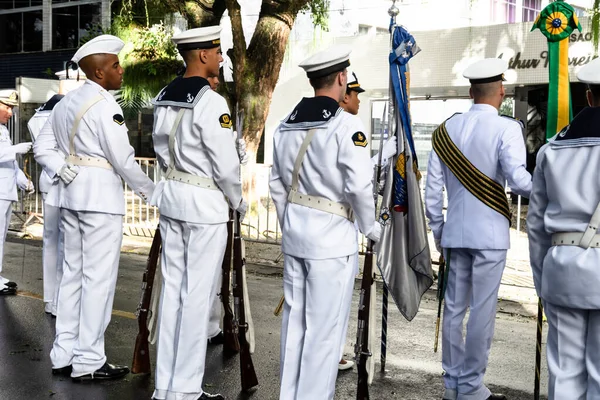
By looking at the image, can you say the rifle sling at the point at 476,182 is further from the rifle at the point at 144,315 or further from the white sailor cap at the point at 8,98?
the white sailor cap at the point at 8,98

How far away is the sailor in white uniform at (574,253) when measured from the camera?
380 cm

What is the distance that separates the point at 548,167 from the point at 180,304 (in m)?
2.50

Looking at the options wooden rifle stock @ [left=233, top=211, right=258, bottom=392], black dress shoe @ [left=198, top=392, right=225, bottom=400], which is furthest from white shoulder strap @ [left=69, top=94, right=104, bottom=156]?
black dress shoe @ [left=198, top=392, right=225, bottom=400]

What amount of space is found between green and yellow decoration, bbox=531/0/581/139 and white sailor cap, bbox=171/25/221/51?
2152 mm

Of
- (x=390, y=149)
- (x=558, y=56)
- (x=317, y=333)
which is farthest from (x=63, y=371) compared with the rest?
(x=558, y=56)

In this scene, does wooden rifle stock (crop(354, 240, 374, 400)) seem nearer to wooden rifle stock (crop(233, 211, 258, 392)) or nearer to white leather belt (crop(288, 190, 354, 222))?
white leather belt (crop(288, 190, 354, 222))

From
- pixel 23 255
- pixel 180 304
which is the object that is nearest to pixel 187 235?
pixel 180 304

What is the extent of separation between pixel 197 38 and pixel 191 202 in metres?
1.00

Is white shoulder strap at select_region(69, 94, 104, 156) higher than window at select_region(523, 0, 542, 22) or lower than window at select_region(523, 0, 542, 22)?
lower

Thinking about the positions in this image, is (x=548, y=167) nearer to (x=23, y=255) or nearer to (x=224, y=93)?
(x=23, y=255)

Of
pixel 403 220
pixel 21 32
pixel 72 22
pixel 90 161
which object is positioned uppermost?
pixel 72 22

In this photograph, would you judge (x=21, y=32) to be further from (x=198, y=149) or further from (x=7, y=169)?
(x=198, y=149)

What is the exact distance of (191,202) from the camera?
5.27 meters

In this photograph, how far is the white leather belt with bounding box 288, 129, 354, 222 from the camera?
4762 millimetres
